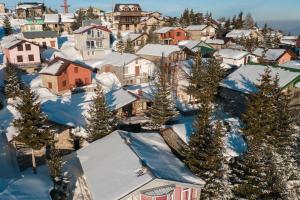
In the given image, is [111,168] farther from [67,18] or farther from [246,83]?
[67,18]

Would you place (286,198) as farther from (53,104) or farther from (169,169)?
(53,104)

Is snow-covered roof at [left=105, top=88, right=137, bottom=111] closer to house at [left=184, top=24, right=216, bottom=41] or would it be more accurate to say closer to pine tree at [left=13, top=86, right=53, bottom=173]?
pine tree at [left=13, top=86, right=53, bottom=173]

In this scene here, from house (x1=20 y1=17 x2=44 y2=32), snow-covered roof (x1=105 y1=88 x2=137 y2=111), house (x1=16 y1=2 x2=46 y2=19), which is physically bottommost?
snow-covered roof (x1=105 y1=88 x2=137 y2=111)

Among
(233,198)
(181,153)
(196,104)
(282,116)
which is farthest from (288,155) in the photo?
(196,104)

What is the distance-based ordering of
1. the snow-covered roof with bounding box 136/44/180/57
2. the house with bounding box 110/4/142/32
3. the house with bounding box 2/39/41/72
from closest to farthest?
the house with bounding box 2/39/41/72 → the snow-covered roof with bounding box 136/44/180/57 → the house with bounding box 110/4/142/32

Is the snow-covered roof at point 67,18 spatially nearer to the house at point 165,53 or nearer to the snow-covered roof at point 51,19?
the snow-covered roof at point 51,19

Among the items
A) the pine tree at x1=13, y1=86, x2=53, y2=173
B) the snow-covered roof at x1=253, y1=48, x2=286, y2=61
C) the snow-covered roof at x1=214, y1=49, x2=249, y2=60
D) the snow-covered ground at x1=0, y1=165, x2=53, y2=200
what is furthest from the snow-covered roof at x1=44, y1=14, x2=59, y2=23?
the snow-covered ground at x1=0, y1=165, x2=53, y2=200
